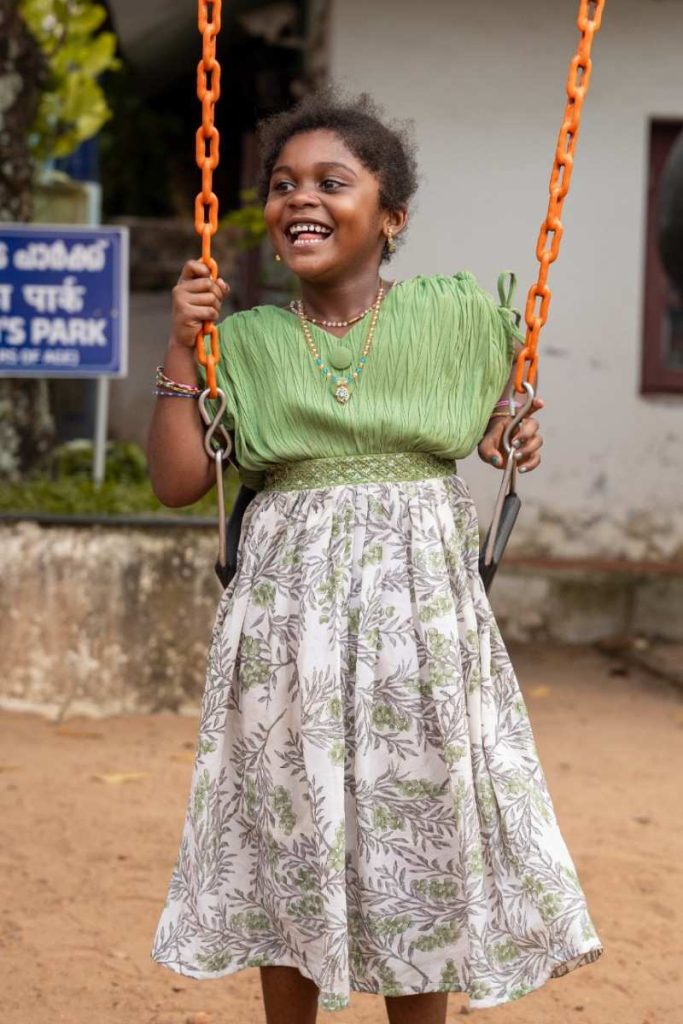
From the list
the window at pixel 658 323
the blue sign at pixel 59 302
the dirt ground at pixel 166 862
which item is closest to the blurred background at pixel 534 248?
the window at pixel 658 323

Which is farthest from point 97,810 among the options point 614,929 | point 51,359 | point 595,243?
point 595,243

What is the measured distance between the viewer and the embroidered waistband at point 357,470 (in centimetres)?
235

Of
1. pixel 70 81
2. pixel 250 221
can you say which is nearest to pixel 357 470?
pixel 250 221

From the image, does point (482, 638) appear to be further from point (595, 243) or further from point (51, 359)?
point (595, 243)

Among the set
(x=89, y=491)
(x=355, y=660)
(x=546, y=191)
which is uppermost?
(x=546, y=191)

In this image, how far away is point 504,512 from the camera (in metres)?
2.42

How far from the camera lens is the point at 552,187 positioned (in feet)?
7.75

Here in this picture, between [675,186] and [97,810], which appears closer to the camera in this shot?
[675,186]

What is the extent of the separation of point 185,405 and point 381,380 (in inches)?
13.4

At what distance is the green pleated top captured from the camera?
2.34 m

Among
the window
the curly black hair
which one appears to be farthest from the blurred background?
the curly black hair

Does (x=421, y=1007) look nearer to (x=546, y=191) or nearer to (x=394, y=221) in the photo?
(x=394, y=221)

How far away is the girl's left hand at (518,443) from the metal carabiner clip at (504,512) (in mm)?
17

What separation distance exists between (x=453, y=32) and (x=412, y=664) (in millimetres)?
5238
